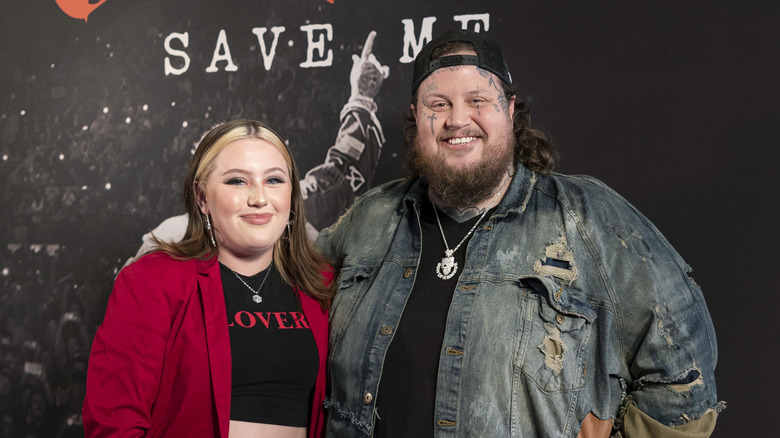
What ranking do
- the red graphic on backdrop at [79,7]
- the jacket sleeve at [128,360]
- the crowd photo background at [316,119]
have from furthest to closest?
the red graphic on backdrop at [79,7] < the crowd photo background at [316,119] < the jacket sleeve at [128,360]

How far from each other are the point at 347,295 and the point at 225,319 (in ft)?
1.28

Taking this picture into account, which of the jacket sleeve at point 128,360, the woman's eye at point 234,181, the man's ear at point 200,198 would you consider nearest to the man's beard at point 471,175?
the woman's eye at point 234,181

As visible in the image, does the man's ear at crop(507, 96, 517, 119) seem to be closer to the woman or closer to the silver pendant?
the silver pendant

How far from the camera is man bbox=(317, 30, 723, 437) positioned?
1.83 metres

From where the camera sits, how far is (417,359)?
6.36ft

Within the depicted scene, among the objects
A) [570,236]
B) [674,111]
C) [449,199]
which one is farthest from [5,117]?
[674,111]

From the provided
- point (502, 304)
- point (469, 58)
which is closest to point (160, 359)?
point (502, 304)

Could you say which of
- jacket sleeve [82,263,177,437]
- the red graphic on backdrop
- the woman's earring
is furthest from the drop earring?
the red graphic on backdrop

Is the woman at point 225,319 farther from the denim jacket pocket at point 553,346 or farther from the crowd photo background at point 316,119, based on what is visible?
the crowd photo background at point 316,119

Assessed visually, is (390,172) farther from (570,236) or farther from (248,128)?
(570,236)

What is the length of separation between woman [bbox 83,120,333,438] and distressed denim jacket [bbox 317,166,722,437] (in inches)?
6.8

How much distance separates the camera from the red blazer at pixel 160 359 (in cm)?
182

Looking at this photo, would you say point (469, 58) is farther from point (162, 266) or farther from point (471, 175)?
point (162, 266)

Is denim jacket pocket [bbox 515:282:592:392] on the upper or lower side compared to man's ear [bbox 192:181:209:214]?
lower
